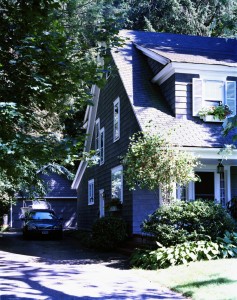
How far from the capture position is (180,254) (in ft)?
34.4

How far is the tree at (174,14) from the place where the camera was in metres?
31.3

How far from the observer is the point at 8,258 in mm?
13570

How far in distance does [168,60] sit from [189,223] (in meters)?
6.24

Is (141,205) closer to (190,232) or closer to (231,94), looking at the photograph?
(190,232)

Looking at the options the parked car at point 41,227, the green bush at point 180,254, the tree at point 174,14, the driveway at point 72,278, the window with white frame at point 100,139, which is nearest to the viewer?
the driveway at point 72,278

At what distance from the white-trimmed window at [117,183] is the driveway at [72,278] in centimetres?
320

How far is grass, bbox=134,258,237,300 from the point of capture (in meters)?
7.25

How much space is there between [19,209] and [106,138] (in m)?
14.7

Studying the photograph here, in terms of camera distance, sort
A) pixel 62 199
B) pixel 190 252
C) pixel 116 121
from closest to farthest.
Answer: pixel 190 252
pixel 116 121
pixel 62 199

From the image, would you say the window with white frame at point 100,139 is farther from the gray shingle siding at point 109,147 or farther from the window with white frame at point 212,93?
the window with white frame at point 212,93

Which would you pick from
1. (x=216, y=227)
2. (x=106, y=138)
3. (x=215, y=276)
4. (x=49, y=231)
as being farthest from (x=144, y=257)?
(x=49, y=231)

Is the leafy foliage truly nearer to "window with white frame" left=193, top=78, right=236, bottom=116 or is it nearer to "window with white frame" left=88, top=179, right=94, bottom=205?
"window with white frame" left=193, top=78, right=236, bottom=116

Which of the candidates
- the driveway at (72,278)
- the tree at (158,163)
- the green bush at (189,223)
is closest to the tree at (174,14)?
the tree at (158,163)

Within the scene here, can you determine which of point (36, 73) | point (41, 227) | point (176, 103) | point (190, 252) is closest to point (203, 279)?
point (190, 252)
